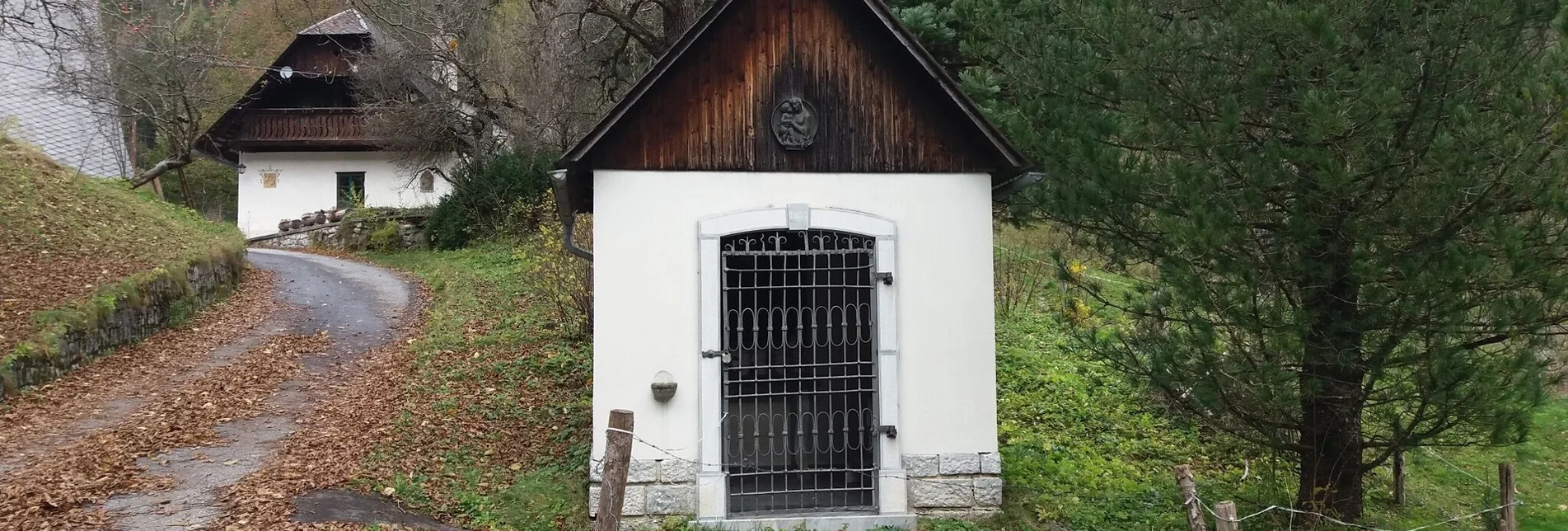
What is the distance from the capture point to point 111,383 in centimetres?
1052

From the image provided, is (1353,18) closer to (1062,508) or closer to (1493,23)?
(1493,23)

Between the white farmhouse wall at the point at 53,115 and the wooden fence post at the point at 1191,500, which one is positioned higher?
the white farmhouse wall at the point at 53,115

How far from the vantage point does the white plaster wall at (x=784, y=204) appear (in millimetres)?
6984

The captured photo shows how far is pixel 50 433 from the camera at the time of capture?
8695 mm

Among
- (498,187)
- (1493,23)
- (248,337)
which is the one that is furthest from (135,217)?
(1493,23)

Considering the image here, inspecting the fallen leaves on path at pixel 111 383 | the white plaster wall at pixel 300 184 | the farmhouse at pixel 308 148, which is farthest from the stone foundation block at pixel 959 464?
the white plaster wall at pixel 300 184

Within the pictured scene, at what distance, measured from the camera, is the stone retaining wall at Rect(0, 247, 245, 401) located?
9.91 meters

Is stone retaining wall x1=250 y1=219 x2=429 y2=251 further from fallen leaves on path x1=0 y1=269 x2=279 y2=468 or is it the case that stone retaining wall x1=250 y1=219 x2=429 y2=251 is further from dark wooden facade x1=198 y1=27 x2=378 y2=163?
fallen leaves on path x1=0 y1=269 x2=279 y2=468

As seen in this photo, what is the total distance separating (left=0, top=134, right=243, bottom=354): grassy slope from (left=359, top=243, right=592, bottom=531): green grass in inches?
148

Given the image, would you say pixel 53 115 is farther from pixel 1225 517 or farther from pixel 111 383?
pixel 1225 517

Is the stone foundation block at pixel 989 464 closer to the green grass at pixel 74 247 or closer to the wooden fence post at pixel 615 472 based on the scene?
the wooden fence post at pixel 615 472

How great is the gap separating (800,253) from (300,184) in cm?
2390

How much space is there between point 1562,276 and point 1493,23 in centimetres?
135

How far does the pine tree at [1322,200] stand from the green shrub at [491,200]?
625 inches
